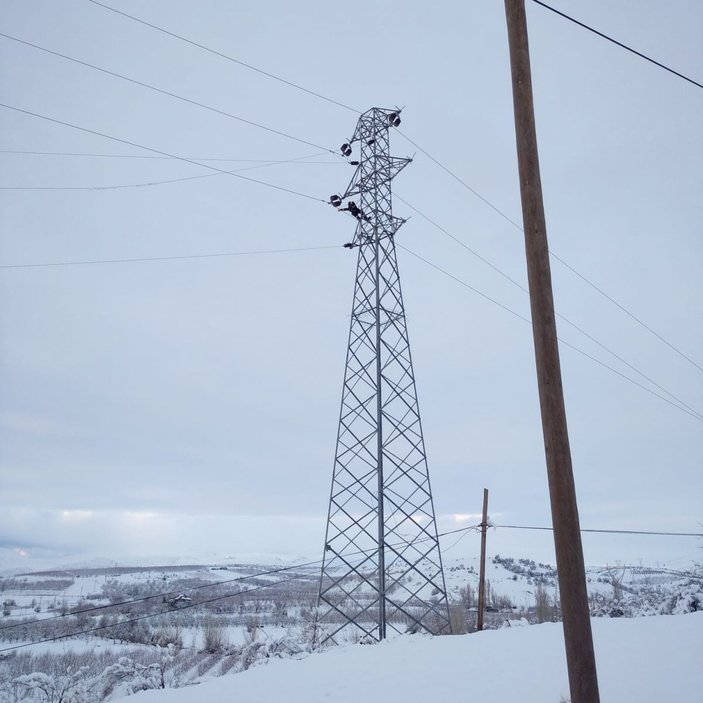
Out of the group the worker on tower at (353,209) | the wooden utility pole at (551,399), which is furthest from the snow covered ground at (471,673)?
the worker on tower at (353,209)

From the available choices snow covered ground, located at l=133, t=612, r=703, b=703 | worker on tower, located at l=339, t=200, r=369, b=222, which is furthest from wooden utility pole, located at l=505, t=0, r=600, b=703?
worker on tower, located at l=339, t=200, r=369, b=222

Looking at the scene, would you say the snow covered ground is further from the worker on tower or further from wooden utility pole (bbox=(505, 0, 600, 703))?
the worker on tower

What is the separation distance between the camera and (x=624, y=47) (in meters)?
9.60

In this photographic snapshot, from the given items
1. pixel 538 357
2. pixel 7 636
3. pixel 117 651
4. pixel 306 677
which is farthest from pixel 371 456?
pixel 7 636

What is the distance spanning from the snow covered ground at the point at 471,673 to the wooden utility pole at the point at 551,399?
3827 mm

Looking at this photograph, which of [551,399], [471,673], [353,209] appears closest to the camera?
[551,399]

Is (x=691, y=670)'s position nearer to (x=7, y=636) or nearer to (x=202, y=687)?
(x=202, y=687)

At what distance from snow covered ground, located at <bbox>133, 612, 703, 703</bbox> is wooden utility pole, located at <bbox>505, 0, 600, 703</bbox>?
3.83m

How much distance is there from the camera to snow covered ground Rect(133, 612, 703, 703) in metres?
9.38

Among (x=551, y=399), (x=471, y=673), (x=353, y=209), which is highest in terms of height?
(x=353, y=209)

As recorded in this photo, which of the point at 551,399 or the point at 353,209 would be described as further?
the point at 353,209

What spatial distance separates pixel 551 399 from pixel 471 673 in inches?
294

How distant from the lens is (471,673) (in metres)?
11.1

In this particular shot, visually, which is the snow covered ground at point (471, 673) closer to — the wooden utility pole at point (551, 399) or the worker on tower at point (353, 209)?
the wooden utility pole at point (551, 399)
